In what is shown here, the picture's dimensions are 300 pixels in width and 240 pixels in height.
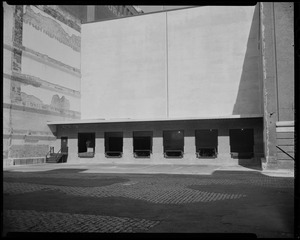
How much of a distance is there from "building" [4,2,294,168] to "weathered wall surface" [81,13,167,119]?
96mm

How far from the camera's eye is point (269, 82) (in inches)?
719

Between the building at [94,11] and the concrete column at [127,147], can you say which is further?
the building at [94,11]

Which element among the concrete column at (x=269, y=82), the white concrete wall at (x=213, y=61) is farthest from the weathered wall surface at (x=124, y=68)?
the concrete column at (x=269, y=82)

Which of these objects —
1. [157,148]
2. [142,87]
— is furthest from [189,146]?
[142,87]

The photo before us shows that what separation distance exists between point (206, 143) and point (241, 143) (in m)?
2.72

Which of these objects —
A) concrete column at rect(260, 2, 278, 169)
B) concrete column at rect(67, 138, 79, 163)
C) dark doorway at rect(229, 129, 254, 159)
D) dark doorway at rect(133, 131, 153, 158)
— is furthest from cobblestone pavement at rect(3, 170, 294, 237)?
concrete column at rect(67, 138, 79, 163)

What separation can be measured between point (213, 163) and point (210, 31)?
11.6 meters

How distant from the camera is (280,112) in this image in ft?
58.4

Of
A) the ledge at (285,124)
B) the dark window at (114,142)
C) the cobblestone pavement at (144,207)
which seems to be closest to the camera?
the cobblestone pavement at (144,207)

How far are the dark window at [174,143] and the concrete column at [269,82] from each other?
8.72 meters

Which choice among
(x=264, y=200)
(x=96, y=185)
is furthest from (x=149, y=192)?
(x=264, y=200)

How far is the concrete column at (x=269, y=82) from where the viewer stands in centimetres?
1772

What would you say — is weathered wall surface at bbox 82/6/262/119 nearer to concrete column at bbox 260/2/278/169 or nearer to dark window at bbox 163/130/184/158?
dark window at bbox 163/130/184/158

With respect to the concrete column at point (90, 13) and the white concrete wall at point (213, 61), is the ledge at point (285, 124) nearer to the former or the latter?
the white concrete wall at point (213, 61)
